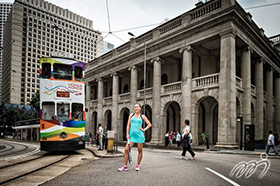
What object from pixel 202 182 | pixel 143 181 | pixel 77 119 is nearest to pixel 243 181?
pixel 202 182

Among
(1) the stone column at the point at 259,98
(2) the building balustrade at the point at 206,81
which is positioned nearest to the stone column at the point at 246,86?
(2) the building balustrade at the point at 206,81

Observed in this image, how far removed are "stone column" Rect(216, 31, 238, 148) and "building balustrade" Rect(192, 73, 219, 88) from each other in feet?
2.87

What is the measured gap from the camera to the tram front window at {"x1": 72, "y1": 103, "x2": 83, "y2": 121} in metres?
13.0

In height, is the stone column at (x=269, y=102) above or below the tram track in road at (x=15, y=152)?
above

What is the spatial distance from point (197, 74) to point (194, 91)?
15.9ft

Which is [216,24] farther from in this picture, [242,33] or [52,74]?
[52,74]

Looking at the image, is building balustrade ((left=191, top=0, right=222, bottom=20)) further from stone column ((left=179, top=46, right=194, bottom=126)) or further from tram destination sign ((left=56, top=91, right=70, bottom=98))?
tram destination sign ((left=56, top=91, right=70, bottom=98))

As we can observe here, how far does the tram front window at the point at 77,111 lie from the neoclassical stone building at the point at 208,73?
1092 centimetres

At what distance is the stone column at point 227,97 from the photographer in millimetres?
18719

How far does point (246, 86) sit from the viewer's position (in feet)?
71.4

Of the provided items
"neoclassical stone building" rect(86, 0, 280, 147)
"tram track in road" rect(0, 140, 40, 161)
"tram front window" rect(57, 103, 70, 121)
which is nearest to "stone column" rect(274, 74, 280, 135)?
"neoclassical stone building" rect(86, 0, 280, 147)

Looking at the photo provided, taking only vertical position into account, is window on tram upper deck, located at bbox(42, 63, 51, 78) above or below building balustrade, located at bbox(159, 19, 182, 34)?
below

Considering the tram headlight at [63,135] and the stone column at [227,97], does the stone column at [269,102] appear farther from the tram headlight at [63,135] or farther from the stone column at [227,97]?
the tram headlight at [63,135]
